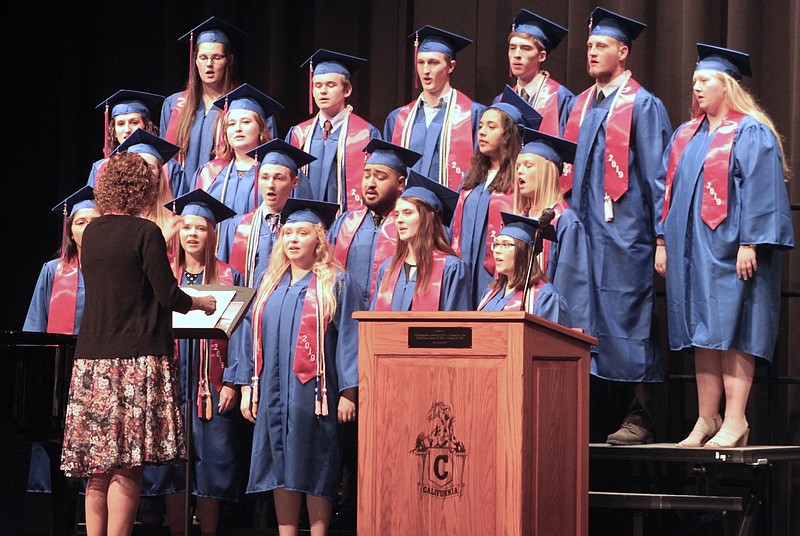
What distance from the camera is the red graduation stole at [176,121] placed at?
6.29 m

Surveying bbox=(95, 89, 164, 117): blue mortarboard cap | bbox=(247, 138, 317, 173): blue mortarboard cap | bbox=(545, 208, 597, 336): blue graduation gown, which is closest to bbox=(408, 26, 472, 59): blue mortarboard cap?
bbox=(247, 138, 317, 173): blue mortarboard cap

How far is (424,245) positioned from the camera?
498 cm

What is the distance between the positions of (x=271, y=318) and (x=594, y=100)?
1739mm

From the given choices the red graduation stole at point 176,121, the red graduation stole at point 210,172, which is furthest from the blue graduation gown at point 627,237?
the red graduation stole at point 176,121

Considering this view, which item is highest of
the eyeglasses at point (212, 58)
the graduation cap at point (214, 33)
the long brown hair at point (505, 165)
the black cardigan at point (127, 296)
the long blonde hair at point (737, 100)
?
the graduation cap at point (214, 33)

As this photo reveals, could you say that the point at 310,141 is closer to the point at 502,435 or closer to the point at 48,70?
the point at 48,70

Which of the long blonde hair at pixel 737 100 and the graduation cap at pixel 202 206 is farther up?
the long blonde hair at pixel 737 100

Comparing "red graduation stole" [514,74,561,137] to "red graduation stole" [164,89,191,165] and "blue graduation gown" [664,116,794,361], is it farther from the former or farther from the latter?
"red graduation stole" [164,89,191,165]

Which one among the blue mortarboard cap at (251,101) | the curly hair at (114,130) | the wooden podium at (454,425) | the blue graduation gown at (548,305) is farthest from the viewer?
the curly hair at (114,130)

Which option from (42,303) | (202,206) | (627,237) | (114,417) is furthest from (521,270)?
(42,303)

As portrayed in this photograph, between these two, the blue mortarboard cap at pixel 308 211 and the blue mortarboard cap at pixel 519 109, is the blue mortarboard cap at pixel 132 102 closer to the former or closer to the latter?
the blue mortarboard cap at pixel 308 211

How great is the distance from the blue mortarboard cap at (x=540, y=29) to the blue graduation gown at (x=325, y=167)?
0.85 meters

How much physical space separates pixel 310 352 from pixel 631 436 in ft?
4.26

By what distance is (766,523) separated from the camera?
487 centimetres
